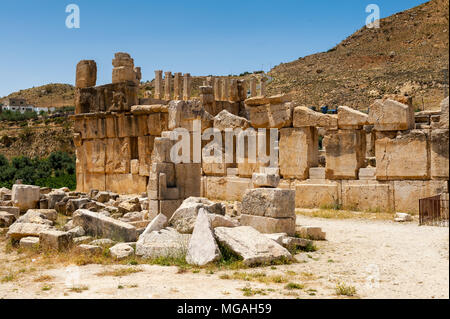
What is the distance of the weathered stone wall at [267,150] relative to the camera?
35.4 feet

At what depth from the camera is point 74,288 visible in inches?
227

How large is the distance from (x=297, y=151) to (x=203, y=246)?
687 centimetres

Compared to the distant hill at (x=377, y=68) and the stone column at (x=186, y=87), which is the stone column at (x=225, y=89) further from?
the distant hill at (x=377, y=68)

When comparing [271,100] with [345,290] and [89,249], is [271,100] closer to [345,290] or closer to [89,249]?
[89,249]

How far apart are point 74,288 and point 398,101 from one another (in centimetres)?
916

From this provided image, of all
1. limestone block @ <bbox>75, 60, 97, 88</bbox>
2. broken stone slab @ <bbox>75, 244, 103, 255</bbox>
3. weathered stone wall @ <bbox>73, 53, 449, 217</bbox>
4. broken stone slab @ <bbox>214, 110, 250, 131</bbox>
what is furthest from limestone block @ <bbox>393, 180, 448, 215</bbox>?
limestone block @ <bbox>75, 60, 97, 88</bbox>

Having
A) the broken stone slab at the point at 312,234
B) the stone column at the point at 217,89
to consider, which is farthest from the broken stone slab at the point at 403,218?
the stone column at the point at 217,89

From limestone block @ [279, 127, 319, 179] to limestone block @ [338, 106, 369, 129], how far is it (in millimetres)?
1007

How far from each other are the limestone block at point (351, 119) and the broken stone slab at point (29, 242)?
26.2 ft

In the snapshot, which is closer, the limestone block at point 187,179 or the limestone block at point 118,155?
the limestone block at point 187,179

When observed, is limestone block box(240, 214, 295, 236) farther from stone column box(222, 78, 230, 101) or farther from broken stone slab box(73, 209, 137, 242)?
stone column box(222, 78, 230, 101)

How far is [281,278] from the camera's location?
243 inches

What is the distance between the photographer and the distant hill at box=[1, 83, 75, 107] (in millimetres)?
72438
